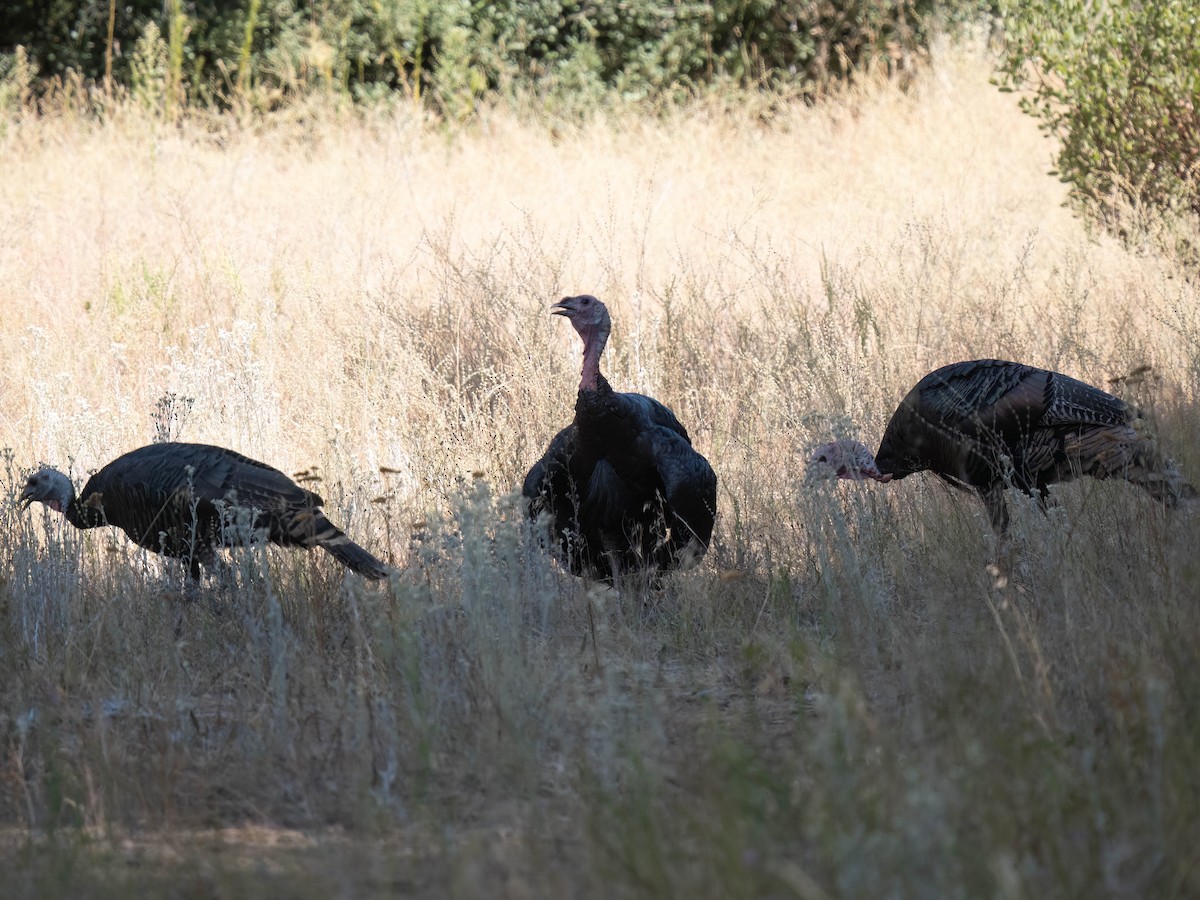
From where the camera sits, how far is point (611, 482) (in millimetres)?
5117

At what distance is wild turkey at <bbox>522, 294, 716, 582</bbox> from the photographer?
498cm

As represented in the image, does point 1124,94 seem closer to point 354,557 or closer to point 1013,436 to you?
point 1013,436

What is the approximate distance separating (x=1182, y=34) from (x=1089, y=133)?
834mm

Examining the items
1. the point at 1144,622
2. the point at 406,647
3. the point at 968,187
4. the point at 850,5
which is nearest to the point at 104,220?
the point at 968,187

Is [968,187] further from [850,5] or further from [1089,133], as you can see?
[850,5]

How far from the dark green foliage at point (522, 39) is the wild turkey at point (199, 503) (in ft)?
35.5

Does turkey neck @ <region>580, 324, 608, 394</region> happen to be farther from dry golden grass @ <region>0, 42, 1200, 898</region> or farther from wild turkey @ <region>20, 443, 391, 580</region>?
wild turkey @ <region>20, 443, 391, 580</region>

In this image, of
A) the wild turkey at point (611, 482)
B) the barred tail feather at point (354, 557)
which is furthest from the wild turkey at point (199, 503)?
the wild turkey at point (611, 482)

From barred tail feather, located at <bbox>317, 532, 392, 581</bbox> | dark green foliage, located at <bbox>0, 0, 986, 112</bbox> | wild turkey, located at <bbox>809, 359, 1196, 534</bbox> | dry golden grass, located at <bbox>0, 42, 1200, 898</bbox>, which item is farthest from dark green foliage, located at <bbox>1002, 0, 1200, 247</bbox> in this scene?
barred tail feather, located at <bbox>317, 532, 392, 581</bbox>

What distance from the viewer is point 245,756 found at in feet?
10.7

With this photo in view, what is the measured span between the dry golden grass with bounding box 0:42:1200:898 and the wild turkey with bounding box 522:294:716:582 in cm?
20

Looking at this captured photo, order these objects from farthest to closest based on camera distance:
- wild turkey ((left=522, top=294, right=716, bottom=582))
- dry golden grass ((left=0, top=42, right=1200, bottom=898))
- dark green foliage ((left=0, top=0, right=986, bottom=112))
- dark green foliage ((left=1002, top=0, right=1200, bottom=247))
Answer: dark green foliage ((left=0, top=0, right=986, bottom=112)), dark green foliage ((left=1002, top=0, right=1200, bottom=247)), wild turkey ((left=522, top=294, right=716, bottom=582)), dry golden grass ((left=0, top=42, right=1200, bottom=898))

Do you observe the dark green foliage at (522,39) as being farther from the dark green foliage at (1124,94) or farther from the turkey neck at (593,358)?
the turkey neck at (593,358)

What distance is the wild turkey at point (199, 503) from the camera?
180 inches
